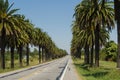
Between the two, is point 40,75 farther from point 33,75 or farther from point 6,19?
point 6,19

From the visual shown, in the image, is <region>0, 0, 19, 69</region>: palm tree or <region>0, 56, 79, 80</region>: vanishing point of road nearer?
<region>0, 56, 79, 80</region>: vanishing point of road

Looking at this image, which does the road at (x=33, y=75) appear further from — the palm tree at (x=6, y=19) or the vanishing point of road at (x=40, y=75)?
the palm tree at (x=6, y=19)

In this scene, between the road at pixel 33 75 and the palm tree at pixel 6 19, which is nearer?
the road at pixel 33 75

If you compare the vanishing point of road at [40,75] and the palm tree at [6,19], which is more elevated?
the palm tree at [6,19]

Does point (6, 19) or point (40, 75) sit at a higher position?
point (6, 19)

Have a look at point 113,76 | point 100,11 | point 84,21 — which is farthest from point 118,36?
point 84,21

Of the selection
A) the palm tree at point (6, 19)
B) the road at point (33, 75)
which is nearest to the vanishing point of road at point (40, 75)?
the road at point (33, 75)

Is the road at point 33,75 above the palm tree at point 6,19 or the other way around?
the other way around

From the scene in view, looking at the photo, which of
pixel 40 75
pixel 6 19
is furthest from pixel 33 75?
pixel 6 19

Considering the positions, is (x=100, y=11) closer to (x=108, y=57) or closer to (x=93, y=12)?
(x=93, y=12)

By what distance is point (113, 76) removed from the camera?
2786 cm

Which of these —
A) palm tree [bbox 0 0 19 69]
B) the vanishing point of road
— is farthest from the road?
palm tree [bbox 0 0 19 69]

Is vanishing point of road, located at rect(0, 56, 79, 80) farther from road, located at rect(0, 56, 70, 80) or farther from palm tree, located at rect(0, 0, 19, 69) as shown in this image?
palm tree, located at rect(0, 0, 19, 69)

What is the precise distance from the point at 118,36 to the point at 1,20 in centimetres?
2638
